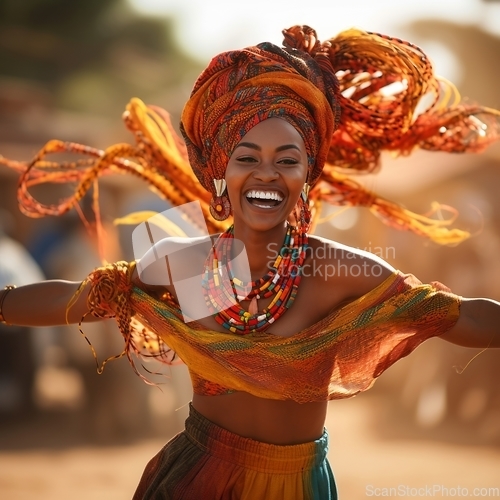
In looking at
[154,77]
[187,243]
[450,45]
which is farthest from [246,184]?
[154,77]

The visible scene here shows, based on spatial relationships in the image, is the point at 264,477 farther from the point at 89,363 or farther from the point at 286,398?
the point at 89,363

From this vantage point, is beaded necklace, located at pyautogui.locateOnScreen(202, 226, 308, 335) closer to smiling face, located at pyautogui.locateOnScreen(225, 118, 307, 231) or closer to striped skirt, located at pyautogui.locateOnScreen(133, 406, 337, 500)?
smiling face, located at pyautogui.locateOnScreen(225, 118, 307, 231)

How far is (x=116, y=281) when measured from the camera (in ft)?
11.4

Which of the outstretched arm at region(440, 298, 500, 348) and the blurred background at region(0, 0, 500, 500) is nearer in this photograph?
the outstretched arm at region(440, 298, 500, 348)

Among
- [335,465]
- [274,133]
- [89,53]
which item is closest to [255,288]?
[274,133]

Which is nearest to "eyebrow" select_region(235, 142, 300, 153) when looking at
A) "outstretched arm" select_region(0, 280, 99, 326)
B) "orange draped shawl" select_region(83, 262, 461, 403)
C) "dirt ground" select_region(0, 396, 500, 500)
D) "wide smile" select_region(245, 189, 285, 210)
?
"wide smile" select_region(245, 189, 285, 210)

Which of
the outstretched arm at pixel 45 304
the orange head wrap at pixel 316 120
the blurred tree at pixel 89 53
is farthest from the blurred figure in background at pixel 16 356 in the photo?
the blurred tree at pixel 89 53

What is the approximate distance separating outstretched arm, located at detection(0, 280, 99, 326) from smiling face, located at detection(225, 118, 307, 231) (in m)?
0.73

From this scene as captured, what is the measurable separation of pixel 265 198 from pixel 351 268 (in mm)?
417

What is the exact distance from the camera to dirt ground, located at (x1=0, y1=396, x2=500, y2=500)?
24.3 ft

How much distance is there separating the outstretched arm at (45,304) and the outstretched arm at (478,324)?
1415mm

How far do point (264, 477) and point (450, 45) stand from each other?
1385cm

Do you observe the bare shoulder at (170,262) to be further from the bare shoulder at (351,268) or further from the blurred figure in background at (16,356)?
the blurred figure in background at (16,356)

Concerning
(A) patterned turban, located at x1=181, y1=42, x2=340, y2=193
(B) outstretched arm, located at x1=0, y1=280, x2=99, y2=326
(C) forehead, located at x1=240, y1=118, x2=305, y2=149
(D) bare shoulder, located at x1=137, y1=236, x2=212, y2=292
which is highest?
(A) patterned turban, located at x1=181, y1=42, x2=340, y2=193
